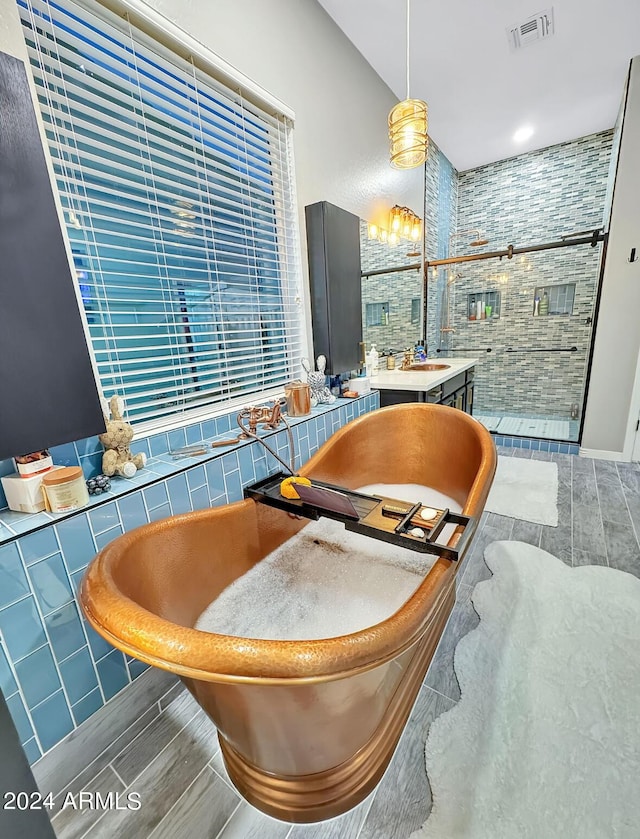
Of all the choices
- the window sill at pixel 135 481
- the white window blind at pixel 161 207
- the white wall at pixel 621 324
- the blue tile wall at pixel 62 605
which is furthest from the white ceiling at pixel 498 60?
the blue tile wall at pixel 62 605

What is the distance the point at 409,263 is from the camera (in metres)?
3.30

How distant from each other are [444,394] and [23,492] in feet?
8.16

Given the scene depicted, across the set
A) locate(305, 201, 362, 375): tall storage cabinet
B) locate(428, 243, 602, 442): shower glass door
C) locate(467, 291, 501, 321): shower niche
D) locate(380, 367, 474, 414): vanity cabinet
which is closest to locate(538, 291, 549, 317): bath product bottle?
locate(428, 243, 602, 442): shower glass door

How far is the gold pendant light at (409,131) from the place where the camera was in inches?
63.8

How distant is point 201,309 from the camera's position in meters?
1.57

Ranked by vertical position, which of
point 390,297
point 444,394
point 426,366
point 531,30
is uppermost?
point 531,30

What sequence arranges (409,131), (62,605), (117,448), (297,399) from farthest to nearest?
(297,399) → (409,131) → (117,448) → (62,605)

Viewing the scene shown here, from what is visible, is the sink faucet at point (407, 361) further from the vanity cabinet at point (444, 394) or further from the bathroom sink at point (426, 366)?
the vanity cabinet at point (444, 394)

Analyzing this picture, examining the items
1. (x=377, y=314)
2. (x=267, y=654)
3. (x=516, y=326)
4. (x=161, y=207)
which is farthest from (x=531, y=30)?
(x=267, y=654)

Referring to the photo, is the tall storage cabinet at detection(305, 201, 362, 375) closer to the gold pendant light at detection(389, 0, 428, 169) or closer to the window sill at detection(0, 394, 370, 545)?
the gold pendant light at detection(389, 0, 428, 169)

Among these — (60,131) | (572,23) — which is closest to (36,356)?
(60,131)

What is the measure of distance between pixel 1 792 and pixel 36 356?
0.89 meters

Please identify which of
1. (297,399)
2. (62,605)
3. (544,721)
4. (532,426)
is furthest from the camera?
(532,426)

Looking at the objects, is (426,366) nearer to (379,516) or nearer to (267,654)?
(379,516)
